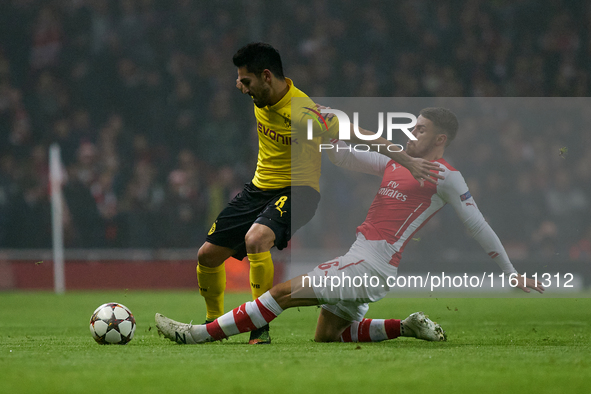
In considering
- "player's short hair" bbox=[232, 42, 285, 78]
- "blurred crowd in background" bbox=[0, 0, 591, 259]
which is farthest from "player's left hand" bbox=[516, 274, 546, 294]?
"blurred crowd in background" bbox=[0, 0, 591, 259]

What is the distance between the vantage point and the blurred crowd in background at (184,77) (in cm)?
1258

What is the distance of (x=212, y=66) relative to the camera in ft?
50.0

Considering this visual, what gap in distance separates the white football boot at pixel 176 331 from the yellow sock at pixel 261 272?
0.54 metres

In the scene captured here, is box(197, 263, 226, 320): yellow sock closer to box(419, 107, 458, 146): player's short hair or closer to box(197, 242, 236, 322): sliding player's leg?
box(197, 242, 236, 322): sliding player's leg

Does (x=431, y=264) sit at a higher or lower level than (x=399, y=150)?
lower

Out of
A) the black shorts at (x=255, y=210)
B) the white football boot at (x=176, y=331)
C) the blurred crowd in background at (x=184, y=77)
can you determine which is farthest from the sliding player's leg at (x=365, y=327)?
the blurred crowd in background at (x=184, y=77)

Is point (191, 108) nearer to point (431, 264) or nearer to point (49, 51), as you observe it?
point (49, 51)

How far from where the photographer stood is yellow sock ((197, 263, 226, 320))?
18.4 feet

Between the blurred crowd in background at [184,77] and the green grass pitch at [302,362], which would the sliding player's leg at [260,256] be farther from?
the blurred crowd in background at [184,77]

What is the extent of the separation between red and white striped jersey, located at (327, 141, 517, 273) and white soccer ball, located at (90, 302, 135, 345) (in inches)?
71.6

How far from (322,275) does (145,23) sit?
11964mm

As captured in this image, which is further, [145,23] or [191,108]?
[145,23]

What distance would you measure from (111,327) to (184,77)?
10.5m

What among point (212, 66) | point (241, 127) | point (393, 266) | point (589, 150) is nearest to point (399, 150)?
point (393, 266)
